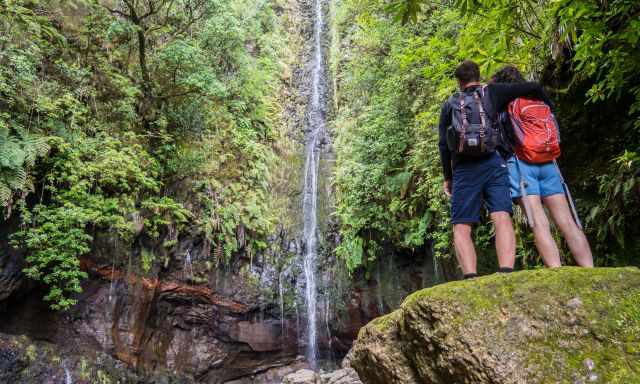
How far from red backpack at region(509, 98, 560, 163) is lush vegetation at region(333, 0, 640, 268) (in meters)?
0.55

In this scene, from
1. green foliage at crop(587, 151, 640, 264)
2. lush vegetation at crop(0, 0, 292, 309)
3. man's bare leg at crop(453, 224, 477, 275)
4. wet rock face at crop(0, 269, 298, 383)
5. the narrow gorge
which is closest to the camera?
man's bare leg at crop(453, 224, 477, 275)

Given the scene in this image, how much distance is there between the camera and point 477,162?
2.98 m

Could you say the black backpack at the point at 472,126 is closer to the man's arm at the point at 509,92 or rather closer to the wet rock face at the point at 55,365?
the man's arm at the point at 509,92

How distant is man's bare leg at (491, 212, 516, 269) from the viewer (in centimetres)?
277

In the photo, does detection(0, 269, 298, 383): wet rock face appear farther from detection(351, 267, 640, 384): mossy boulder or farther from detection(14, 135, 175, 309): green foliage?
detection(351, 267, 640, 384): mossy boulder

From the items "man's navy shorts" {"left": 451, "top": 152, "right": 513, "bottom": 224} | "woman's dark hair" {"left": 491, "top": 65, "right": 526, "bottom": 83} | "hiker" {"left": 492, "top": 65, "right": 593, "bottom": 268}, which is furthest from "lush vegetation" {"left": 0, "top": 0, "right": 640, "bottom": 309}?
"man's navy shorts" {"left": 451, "top": 152, "right": 513, "bottom": 224}

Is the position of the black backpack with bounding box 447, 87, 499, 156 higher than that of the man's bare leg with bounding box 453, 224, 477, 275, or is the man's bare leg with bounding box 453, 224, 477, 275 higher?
the black backpack with bounding box 447, 87, 499, 156

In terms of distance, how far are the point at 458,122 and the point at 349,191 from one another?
24.3 ft

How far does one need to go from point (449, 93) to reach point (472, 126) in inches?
147

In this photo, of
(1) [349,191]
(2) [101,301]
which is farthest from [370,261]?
(2) [101,301]

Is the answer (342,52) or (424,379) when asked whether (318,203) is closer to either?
(342,52)

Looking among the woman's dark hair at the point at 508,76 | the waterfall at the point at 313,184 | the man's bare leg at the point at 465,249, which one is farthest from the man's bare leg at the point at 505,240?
the waterfall at the point at 313,184

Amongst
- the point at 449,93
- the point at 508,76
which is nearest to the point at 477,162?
the point at 508,76

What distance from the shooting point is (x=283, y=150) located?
12758 millimetres
